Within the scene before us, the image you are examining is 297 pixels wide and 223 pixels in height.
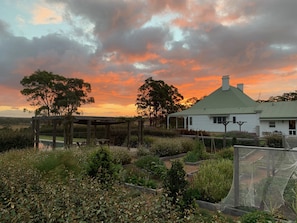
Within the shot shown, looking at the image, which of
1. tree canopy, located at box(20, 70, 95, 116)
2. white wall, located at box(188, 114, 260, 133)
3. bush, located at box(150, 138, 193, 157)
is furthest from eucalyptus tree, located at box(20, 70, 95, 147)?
bush, located at box(150, 138, 193, 157)

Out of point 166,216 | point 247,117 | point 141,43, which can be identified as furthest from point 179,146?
point 247,117

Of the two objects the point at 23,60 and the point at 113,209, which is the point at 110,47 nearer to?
the point at 23,60

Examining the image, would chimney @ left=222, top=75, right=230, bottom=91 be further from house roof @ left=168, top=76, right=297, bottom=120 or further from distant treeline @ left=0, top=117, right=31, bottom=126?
distant treeline @ left=0, top=117, right=31, bottom=126

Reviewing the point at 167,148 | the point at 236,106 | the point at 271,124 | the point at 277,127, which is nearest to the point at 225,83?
the point at 236,106

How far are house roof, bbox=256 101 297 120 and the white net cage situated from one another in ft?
70.2

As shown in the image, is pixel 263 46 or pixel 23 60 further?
pixel 263 46

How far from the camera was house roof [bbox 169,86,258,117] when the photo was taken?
27625 mm

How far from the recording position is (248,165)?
5066mm

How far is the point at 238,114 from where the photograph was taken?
1053 inches

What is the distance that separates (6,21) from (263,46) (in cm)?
1371

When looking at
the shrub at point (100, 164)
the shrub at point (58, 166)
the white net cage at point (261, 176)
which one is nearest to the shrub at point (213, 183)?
the white net cage at point (261, 176)

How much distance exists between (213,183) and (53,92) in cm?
3279

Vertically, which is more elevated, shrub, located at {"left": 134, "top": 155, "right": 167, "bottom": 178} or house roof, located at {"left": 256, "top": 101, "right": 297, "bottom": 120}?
house roof, located at {"left": 256, "top": 101, "right": 297, "bottom": 120}

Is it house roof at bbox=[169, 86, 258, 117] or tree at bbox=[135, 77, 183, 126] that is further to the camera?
tree at bbox=[135, 77, 183, 126]
